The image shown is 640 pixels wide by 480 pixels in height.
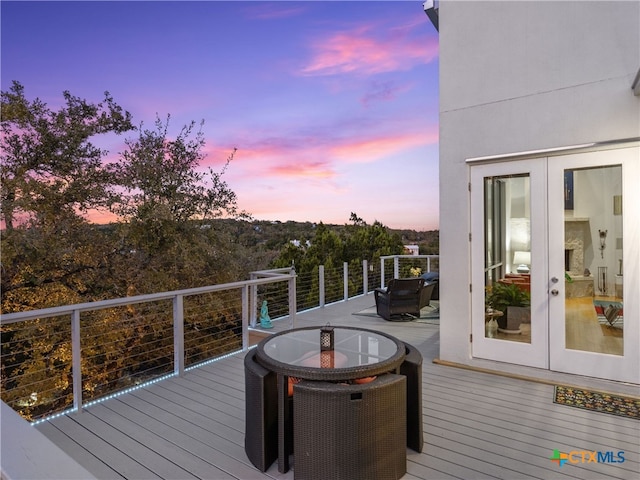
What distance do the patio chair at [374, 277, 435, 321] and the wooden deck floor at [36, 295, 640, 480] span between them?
2.91 meters

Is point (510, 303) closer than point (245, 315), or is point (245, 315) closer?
point (510, 303)

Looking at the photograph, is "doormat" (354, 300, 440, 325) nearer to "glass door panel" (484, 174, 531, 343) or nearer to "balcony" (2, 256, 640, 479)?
"glass door panel" (484, 174, 531, 343)

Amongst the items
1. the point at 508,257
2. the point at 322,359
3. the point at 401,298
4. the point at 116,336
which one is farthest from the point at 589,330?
the point at 116,336

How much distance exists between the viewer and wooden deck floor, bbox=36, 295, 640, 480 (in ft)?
8.05

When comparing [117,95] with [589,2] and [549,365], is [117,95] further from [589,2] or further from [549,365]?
[549,365]

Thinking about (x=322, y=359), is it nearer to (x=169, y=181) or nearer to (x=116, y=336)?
(x=116, y=336)

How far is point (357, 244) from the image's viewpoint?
17750 mm

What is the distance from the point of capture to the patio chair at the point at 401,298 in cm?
698

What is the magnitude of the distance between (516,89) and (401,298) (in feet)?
13.2

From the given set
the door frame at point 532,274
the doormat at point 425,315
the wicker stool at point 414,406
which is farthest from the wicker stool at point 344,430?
the doormat at point 425,315

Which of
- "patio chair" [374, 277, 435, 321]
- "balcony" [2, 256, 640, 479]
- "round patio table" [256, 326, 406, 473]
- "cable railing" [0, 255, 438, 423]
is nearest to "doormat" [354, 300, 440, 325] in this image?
"patio chair" [374, 277, 435, 321]

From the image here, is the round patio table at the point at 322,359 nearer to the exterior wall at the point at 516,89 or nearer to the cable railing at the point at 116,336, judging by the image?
the cable railing at the point at 116,336

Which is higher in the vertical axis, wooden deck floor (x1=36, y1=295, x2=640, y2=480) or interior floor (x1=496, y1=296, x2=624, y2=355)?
interior floor (x1=496, y1=296, x2=624, y2=355)

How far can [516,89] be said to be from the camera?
159 inches
